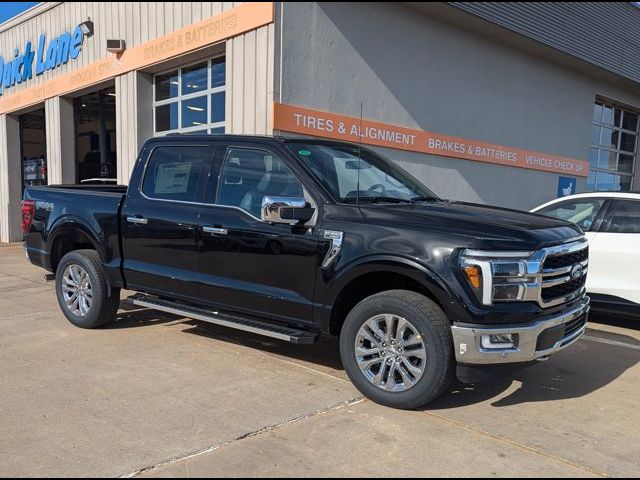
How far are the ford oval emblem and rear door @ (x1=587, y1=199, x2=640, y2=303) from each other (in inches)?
95.7

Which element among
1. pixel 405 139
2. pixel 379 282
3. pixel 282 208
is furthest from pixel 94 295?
pixel 405 139

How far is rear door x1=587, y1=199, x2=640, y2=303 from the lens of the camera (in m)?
6.39

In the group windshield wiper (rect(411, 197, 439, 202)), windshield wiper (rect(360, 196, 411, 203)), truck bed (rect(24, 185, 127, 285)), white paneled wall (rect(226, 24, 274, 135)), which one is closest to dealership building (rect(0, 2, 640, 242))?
white paneled wall (rect(226, 24, 274, 135))

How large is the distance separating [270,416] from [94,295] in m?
2.96

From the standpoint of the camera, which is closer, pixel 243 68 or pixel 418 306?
pixel 418 306

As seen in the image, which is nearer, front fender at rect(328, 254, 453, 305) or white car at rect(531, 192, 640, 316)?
front fender at rect(328, 254, 453, 305)

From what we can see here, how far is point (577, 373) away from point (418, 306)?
7.13 ft

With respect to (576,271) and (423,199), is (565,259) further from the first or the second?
(423,199)

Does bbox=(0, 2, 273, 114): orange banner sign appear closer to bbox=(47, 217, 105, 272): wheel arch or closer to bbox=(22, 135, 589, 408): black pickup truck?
bbox=(22, 135, 589, 408): black pickup truck

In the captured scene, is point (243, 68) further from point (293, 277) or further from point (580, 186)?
point (580, 186)

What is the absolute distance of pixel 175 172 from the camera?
5.55m

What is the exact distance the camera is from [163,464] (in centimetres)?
320

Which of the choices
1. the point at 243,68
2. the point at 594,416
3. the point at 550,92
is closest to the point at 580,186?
the point at 550,92

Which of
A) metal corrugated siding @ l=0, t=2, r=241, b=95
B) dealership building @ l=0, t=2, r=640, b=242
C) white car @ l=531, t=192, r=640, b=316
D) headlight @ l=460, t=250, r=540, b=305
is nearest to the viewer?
headlight @ l=460, t=250, r=540, b=305
